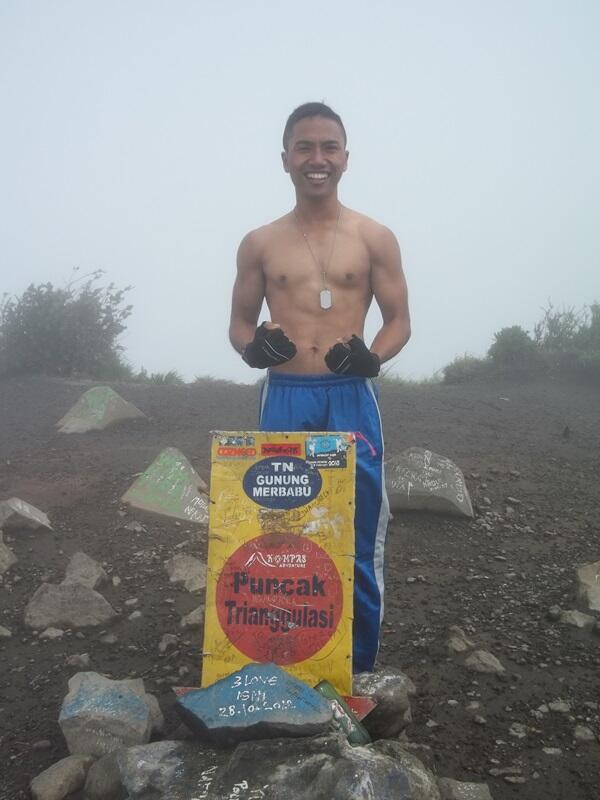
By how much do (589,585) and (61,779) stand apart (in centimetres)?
252

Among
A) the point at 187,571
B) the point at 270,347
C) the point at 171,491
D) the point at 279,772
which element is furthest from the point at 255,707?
the point at 171,491

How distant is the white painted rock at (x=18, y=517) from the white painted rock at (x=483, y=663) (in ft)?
8.79

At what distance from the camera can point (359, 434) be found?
2838 millimetres

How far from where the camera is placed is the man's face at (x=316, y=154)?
2.96m

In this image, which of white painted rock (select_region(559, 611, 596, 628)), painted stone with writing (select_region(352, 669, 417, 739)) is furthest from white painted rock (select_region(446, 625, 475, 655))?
painted stone with writing (select_region(352, 669, 417, 739))

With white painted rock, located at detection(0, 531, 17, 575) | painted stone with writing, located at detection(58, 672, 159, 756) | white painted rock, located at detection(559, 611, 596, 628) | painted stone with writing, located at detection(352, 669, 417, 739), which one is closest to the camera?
painted stone with writing, located at detection(58, 672, 159, 756)

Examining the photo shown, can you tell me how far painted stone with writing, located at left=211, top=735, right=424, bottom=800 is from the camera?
1771mm

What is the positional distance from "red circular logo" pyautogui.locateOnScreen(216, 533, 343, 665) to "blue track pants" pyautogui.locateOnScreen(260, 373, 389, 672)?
0.30m

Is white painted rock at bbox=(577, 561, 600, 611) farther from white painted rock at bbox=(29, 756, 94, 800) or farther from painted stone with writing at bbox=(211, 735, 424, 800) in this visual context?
white painted rock at bbox=(29, 756, 94, 800)

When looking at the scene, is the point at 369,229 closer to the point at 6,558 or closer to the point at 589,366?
the point at 6,558

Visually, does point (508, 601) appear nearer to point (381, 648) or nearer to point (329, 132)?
point (381, 648)

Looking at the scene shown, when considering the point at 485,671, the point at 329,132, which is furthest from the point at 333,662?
the point at 329,132

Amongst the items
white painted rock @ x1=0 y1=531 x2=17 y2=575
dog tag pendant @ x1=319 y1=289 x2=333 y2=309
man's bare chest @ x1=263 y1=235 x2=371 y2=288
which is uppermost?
man's bare chest @ x1=263 y1=235 x2=371 y2=288

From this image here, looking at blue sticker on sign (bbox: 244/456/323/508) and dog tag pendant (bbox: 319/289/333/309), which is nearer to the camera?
blue sticker on sign (bbox: 244/456/323/508)
